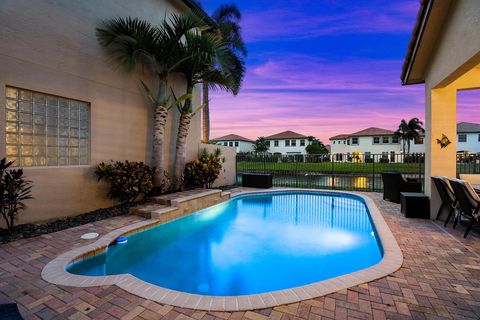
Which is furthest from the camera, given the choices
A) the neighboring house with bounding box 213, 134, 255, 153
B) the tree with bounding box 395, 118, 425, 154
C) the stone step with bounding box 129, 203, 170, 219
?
the neighboring house with bounding box 213, 134, 255, 153

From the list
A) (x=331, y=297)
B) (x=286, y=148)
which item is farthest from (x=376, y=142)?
(x=331, y=297)

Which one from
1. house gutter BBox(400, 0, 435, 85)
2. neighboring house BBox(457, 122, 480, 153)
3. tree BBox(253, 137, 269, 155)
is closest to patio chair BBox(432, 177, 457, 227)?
house gutter BBox(400, 0, 435, 85)

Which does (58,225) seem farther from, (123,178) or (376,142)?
(376,142)

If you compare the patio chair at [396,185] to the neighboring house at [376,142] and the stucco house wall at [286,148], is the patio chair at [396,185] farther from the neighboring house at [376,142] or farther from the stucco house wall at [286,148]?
the stucco house wall at [286,148]

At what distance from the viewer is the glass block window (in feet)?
18.2

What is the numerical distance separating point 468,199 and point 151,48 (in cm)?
927

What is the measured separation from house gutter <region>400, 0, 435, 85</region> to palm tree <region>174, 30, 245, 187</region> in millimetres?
5825

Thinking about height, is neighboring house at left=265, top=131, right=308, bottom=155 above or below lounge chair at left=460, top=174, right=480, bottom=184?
above

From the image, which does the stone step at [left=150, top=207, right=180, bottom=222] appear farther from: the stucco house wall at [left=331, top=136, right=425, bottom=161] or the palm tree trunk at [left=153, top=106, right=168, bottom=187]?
the stucco house wall at [left=331, top=136, right=425, bottom=161]

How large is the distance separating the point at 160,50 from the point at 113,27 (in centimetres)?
146

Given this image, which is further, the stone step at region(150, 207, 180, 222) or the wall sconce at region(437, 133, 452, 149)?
the stone step at region(150, 207, 180, 222)

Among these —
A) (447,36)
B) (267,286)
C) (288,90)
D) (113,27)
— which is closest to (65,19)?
(113,27)

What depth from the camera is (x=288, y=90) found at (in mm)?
21219

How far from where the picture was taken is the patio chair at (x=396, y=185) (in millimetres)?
8514
